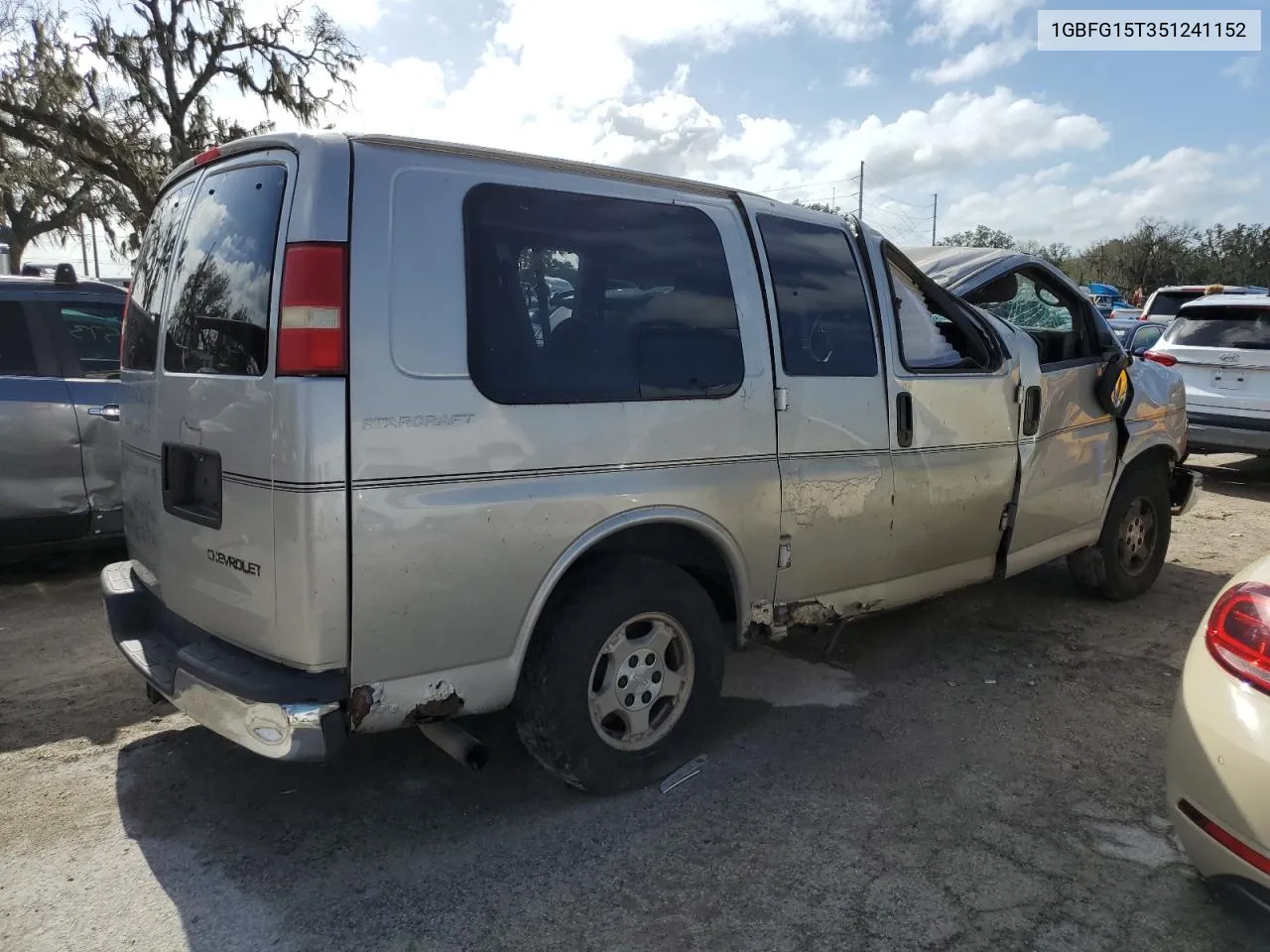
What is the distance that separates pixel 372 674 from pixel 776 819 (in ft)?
4.86

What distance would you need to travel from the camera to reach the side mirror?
499 cm

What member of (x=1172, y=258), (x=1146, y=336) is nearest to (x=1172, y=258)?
(x=1172, y=258)

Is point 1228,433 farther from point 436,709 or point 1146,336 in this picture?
point 436,709

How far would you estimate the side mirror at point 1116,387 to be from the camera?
499 centimetres

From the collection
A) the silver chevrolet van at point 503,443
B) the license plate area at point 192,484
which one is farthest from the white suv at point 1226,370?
the license plate area at point 192,484

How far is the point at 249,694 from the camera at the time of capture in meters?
2.54

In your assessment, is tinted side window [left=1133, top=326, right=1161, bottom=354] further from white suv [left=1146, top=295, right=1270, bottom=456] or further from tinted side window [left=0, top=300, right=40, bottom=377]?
tinted side window [left=0, top=300, right=40, bottom=377]

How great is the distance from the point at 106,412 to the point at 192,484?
3.22 metres

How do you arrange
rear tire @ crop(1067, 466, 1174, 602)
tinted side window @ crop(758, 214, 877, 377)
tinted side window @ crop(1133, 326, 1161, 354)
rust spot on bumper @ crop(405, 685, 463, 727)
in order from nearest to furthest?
rust spot on bumper @ crop(405, 685, 463, 727) < tinted side window @ crop(758, 214, 877, 377) < rear tire @ crop(1067, 466, 1174, 602) < tinted side window @ crop(1133, 326, 1161, 354)

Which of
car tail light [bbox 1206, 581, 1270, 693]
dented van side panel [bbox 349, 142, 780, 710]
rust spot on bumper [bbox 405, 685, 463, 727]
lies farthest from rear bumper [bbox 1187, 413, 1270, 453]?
rust spot on bumper [bbox 405, 685, 463, 727]

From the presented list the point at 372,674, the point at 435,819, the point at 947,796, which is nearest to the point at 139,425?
the point at 372,674

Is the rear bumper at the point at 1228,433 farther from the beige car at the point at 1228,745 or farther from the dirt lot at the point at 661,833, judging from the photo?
the beige car at the point at 1228,745

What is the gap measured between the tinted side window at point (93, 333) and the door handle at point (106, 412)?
213 millimetres

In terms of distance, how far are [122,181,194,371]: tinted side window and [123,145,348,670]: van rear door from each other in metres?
0.02
